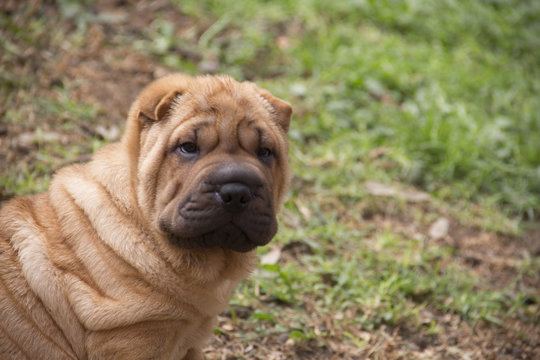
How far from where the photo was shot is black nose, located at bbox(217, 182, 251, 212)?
11.7 feet

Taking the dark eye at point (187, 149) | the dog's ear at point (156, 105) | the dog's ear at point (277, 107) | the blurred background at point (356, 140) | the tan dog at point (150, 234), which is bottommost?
the blurred background at point (356, 140)

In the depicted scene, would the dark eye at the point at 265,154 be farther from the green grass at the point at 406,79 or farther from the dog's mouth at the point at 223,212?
the green grass at the point at 406,79

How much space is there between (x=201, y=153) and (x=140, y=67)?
4130 mm

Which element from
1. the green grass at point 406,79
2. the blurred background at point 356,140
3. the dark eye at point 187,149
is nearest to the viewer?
the dark eye at point 187,149

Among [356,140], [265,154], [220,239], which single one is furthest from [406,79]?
[220,239]

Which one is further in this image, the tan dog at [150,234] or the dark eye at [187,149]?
the dark eye at [187,149]

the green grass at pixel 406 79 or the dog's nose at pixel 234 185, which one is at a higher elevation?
the dog's nose at pixel 234 185

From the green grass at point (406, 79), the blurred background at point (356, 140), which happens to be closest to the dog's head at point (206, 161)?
the blurred background at point (356, 140)

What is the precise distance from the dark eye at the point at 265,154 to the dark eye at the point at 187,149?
0.43 m

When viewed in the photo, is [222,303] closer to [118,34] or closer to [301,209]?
[301,209]

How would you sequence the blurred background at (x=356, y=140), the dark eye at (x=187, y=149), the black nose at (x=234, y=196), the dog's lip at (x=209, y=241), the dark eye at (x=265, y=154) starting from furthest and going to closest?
the blurred background at (x=356, y=140)
the dark eye at (x=265, y=154)
the dark eye at (x=187, y=149)
the dog's lip at (x=209, y=241)
the black nose at (x=234, y=196)

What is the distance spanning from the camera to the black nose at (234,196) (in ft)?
11.7

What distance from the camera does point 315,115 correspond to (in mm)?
7656

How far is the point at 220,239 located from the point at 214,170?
43 centimetres
